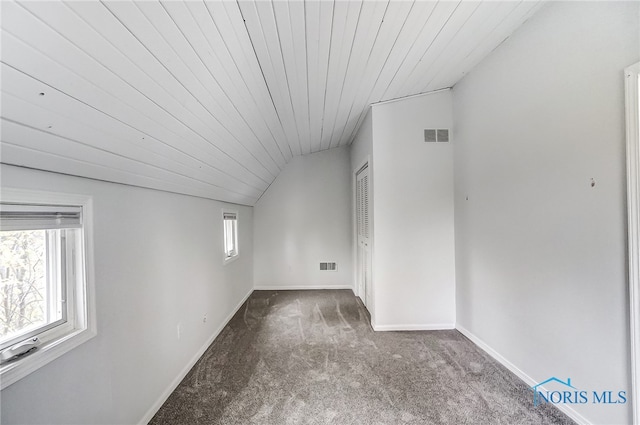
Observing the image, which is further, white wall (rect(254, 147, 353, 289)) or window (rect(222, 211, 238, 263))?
white wall (rect(254, 147, 353, 289))

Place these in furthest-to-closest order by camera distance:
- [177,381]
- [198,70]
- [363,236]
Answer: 1. [363,236]
2. [177,381]
3. [198,70]

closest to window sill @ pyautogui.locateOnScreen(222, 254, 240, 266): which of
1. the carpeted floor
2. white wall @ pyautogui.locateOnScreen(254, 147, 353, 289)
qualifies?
the carpeted floor

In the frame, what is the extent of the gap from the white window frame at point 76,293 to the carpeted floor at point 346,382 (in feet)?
2.89

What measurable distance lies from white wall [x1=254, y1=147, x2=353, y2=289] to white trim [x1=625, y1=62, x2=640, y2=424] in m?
3.56

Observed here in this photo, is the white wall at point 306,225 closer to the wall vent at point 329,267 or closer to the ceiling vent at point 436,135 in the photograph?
the wall vent at point 329,267

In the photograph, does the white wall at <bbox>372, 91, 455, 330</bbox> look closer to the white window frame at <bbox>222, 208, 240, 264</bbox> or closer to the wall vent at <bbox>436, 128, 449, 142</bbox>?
the wall vent at <bbox>436, 128, 449, 142</bbox>

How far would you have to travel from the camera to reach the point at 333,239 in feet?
15.9

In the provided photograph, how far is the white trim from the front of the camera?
1.38 m

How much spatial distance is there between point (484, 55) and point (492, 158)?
0.87 metres

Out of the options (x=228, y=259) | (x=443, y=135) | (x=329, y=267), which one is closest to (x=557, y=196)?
(x=443, y=135)

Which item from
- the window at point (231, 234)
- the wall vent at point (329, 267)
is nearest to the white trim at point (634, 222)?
the window at point (231, 234)

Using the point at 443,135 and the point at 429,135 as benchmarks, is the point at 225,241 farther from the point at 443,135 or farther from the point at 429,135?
the point at 443,135

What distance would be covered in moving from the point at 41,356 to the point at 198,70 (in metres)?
1.29

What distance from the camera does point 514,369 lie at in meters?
2.20
